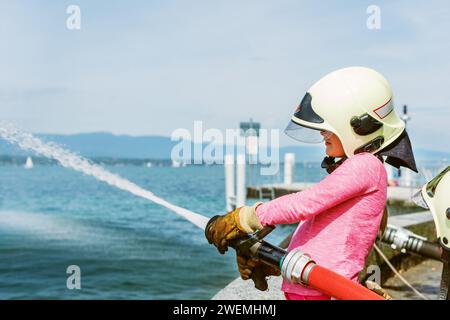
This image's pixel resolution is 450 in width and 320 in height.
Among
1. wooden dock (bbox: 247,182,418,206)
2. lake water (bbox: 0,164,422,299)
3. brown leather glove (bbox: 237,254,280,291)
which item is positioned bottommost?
lake water (bbox: 0,164,422,299)

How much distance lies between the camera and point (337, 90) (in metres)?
2.94

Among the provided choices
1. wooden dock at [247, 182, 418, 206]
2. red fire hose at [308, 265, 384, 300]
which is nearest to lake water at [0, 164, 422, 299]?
wooden dock at [247, 182, 418, 206]

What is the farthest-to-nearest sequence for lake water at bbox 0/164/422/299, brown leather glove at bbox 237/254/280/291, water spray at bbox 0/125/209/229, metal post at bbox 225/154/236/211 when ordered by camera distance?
metal post at bbox 225/154/236/211 < lake water at bbox 0/164/422/299 < water spray at bbox 0/125/209/229 < brown leather glove at bbox 237/254/280/291

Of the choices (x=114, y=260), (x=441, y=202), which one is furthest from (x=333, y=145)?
(x=114, y=260)

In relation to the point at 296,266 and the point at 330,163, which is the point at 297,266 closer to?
the point at 296,266

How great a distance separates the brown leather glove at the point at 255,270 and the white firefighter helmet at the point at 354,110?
27.5 inches

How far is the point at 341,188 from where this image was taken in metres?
2.73

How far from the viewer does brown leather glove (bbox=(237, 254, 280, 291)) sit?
9.52 feet

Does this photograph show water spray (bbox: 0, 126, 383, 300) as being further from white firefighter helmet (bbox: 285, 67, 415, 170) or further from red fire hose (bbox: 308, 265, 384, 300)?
white firefighter helmet (bbox: 285, 67, 415, 170)

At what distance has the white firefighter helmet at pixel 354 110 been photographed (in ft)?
9.58

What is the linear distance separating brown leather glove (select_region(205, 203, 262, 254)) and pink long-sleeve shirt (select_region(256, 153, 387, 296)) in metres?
0.05

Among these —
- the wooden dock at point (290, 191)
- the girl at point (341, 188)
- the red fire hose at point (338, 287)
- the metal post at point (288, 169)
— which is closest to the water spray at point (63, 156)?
the girl at point (341, 188)
